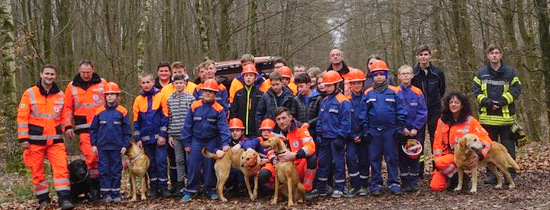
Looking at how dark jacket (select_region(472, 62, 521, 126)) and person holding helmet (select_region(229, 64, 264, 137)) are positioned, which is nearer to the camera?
dark jacket (select_region(472, 62, 521, 126))

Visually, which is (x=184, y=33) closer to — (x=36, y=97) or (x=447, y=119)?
(x=36, y=97)

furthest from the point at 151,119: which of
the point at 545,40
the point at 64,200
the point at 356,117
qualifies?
the point at 545,40

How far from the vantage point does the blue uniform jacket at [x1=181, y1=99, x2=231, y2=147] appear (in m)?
8.12

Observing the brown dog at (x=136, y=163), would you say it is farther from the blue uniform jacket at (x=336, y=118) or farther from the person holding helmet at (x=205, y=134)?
the blue uniform jacket at (x=336, y=118)

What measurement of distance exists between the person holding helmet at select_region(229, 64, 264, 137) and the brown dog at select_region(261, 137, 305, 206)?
40.4 inches

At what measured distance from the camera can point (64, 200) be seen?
7.99 m

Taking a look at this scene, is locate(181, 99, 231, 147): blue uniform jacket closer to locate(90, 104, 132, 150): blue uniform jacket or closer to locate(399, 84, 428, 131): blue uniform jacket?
locate(90, 104, 132, 150): blue uniform jacket

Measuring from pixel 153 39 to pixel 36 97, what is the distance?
21394 millimetres

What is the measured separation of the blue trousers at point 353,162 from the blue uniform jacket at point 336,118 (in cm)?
20

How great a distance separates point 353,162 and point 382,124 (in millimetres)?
705

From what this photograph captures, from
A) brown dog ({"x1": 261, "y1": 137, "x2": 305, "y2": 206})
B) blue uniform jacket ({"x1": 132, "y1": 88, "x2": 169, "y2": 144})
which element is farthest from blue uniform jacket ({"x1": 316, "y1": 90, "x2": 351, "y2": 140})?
blue uniform jacket ({"x1": 132, "y1": 88, "x2": 169, "y2": 144})

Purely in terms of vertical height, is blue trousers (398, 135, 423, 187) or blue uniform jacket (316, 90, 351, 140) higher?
blue uniform jacket (316, 90, 351, 140)

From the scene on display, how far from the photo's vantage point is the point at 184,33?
25484 millimetres

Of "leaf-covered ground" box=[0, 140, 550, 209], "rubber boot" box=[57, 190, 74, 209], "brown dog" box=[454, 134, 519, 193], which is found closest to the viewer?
"leaf-covered ground" box=[0, 140, 550, 209]
